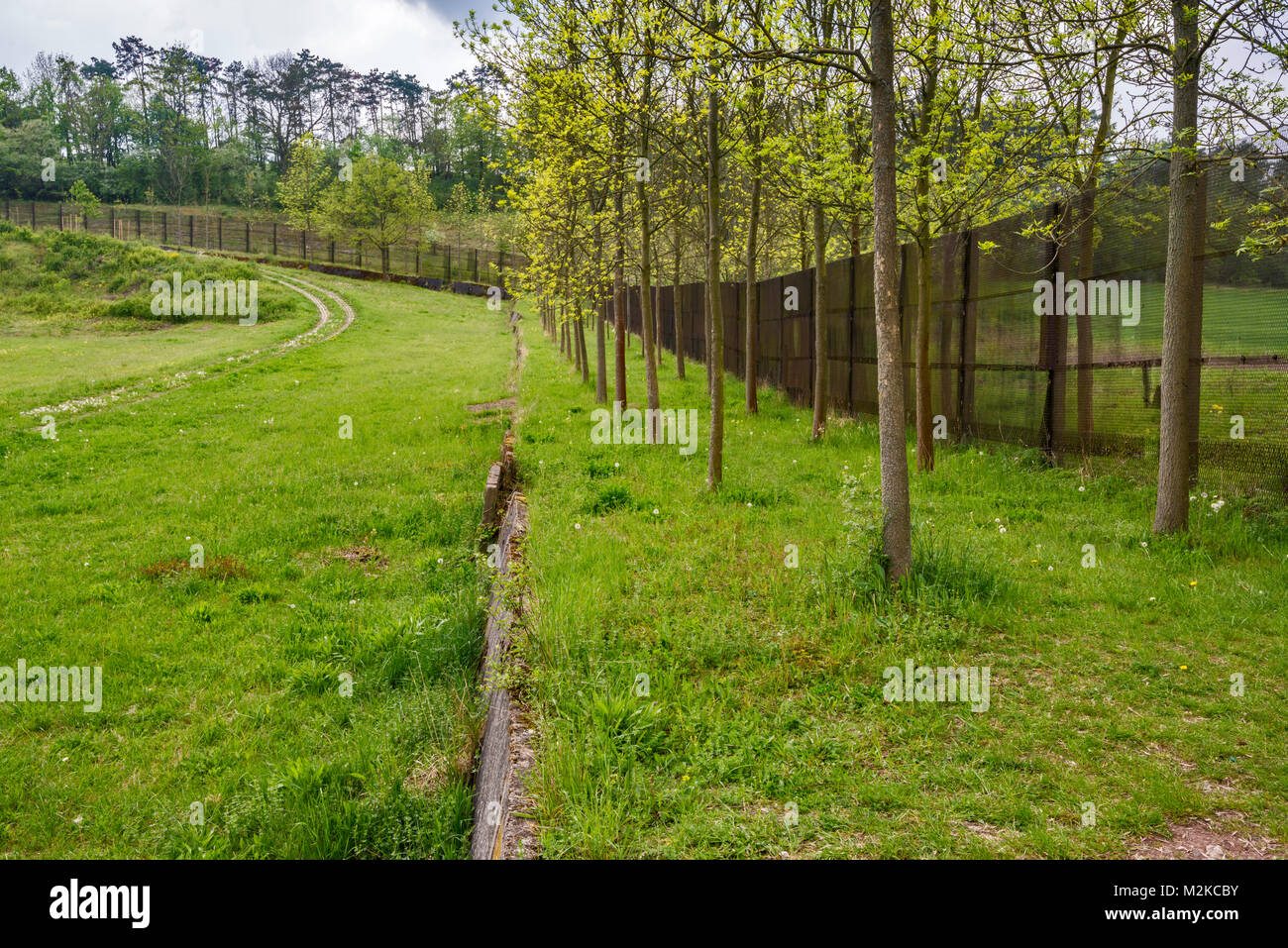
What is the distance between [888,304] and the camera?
542cm

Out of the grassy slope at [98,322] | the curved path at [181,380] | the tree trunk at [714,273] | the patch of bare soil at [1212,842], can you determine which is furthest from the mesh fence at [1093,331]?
the grassy slope at [98,322]

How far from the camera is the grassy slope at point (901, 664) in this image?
315cm

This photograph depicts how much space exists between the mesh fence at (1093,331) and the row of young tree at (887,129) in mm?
239

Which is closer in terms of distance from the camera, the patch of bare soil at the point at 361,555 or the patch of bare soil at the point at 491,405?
the patch of bare soil at the point at 361,555

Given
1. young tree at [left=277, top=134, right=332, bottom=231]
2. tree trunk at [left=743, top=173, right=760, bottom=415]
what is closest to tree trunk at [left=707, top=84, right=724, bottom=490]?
tree trunk at [left=743, top=173, right=760, bottom=415]

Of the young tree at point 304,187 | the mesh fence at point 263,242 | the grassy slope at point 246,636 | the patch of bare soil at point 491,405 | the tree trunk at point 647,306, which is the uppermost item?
the young tree at point 304,187

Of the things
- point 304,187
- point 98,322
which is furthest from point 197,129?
point 98,322

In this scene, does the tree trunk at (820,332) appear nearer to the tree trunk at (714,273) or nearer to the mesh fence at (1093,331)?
the mesh fence at (1093,331)

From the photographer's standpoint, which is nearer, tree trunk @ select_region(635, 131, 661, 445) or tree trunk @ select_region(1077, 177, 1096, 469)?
tree trunk @ select_region(1077, 177, 1096, 469)

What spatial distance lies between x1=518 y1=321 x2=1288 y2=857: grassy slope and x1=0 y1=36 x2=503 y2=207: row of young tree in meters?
69.2

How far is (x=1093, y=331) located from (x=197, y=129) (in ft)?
304

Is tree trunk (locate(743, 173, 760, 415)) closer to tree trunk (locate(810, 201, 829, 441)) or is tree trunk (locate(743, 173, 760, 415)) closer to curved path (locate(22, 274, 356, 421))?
tree trunk (locate(810, 201, 829, 441))

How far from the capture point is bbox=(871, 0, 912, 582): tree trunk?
5258 millimetres

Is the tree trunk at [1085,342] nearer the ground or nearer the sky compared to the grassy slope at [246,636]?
nearer the sky
